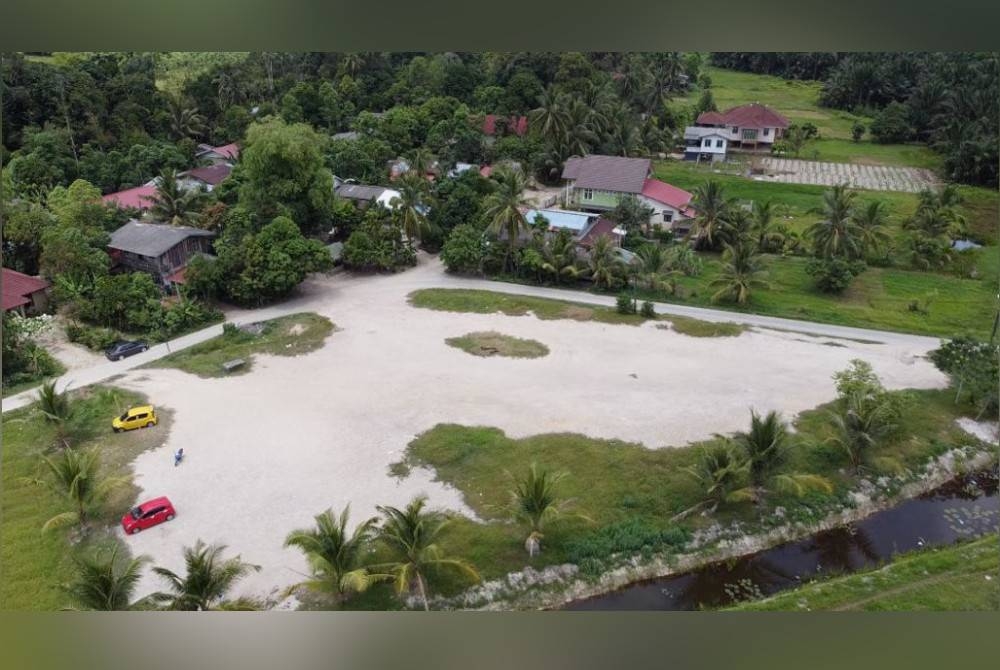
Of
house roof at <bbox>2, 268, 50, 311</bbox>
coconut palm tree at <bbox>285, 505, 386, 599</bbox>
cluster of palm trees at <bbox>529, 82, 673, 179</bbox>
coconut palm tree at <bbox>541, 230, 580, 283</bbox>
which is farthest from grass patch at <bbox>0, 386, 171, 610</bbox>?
cluster of palm trees at <bbox>529, 82, 673, 179</bbox>

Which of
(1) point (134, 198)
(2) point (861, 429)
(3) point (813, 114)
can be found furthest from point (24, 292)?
(3) point (813, 114)

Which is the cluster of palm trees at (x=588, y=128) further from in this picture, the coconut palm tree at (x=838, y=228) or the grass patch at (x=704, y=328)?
the grass patch at (x=704, y=328)

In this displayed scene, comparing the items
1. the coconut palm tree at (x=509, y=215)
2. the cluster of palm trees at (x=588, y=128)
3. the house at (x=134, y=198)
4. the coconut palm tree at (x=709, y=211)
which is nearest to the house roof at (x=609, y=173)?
the cluster of palm trees at (x=588, y=128)

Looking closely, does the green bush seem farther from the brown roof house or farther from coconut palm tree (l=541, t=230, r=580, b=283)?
the brown roof house

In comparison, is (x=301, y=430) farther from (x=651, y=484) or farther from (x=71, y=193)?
(x=71, y=193)

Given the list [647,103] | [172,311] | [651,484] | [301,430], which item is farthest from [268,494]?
[647,103]

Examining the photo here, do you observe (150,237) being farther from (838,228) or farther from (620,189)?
(838,228)
